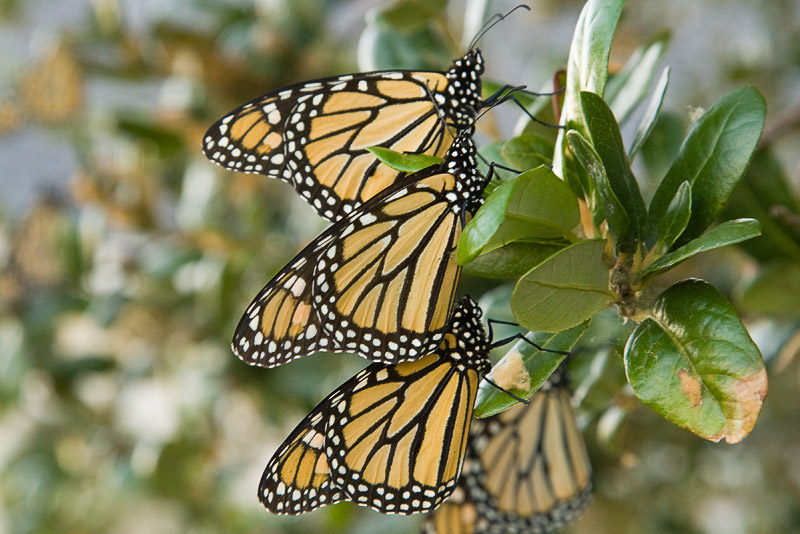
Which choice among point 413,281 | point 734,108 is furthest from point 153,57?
point 734,108

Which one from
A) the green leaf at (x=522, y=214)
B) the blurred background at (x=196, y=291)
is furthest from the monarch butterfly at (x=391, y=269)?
the blurred background at (x=196, y=291)

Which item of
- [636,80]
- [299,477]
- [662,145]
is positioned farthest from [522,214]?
[662,145]

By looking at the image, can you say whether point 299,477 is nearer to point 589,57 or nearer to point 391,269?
point 391,269

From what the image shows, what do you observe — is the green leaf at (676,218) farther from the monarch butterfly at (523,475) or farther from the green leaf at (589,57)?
the monarch butterfly at (523,475)

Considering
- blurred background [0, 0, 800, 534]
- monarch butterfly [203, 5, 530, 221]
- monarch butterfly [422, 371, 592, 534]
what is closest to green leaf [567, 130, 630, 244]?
monarch butterfly [203, 5, 530, 221]

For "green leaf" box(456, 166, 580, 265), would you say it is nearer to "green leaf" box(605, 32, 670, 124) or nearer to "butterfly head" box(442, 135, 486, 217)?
"butterfly head" box(442, 135, 486, 217)

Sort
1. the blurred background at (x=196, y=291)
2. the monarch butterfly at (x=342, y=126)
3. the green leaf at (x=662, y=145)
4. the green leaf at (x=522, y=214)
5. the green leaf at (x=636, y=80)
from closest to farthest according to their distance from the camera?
the green leaf at (x=522, y=214) < the green leaf at (x=636, y=80) < the monarch butterfly at (x=342, y=126) < the green leaf at (x=662, y=145) < the blurred background at (x=196, y=291)

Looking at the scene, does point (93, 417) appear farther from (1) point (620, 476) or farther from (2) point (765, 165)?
(2) point (765, 165)
